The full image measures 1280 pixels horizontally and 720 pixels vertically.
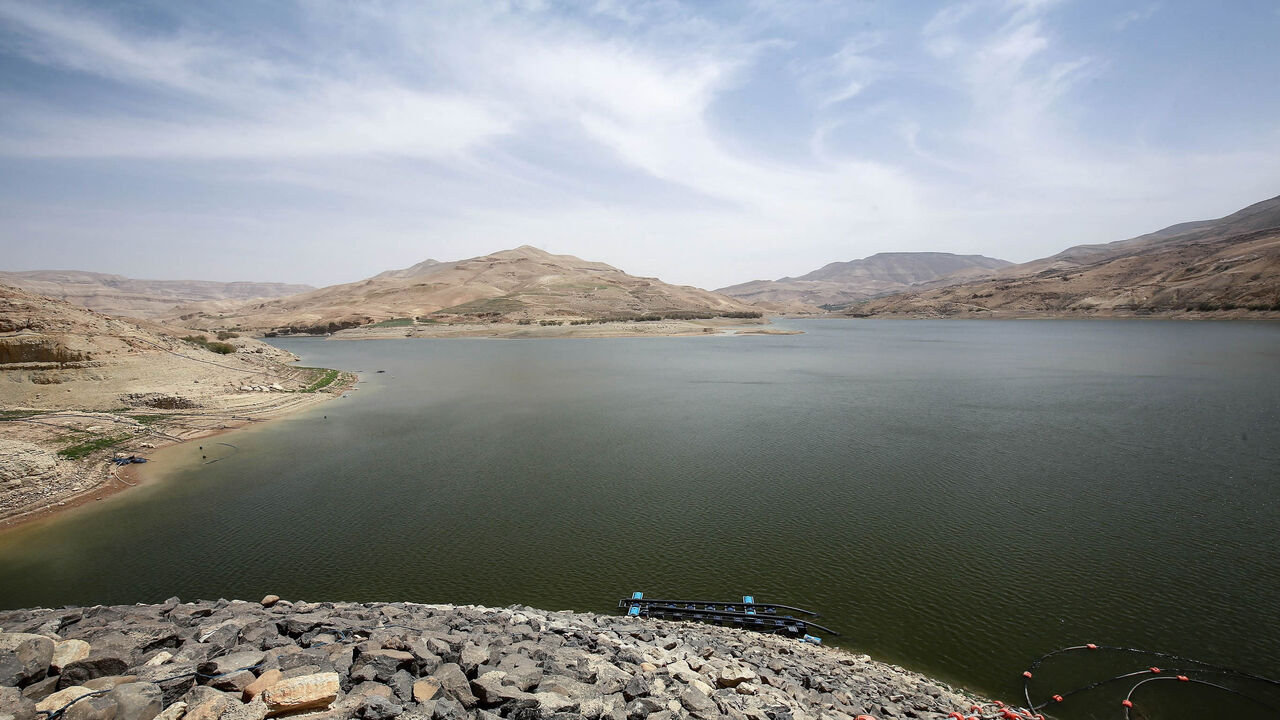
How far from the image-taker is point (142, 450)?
22.5 m

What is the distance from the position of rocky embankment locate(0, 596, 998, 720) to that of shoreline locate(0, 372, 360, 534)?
10359 millimetres

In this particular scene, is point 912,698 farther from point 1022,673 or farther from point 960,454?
point 960,454

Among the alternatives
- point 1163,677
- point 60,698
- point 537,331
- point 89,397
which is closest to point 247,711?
point 60,698

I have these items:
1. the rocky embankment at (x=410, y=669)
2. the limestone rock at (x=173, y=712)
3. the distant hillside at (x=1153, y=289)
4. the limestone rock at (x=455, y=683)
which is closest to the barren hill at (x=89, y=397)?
the rocky embankment at (x=410, y=669)

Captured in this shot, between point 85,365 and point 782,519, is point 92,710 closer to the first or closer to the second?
point 782,519

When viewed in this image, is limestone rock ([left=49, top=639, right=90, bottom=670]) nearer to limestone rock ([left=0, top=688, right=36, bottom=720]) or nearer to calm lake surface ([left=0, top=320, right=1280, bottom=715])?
limestone rock ([left=0, top=688, right=36, bottom=720])

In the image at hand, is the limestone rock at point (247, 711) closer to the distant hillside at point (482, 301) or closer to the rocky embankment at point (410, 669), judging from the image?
the rocky embankment at point (410, 669)

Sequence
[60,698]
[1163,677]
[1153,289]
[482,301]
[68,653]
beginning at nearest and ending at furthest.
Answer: [60,698] < [68,653] < [1163,677] < [1153,289] < [482,301]

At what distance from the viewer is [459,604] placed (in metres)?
11.6

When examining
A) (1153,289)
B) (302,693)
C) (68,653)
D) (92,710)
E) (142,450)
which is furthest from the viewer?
(1153,289)

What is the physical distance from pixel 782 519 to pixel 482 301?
113211mm

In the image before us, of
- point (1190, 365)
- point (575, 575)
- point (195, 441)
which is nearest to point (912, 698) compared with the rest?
point (575, 575)

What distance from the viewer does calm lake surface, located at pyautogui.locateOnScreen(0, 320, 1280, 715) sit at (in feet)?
36.7

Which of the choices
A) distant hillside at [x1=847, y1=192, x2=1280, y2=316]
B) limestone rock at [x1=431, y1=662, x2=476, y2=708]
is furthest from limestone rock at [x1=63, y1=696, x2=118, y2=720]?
distant hillside at [x1=847, y1=192, x2=1280, y2=316]
